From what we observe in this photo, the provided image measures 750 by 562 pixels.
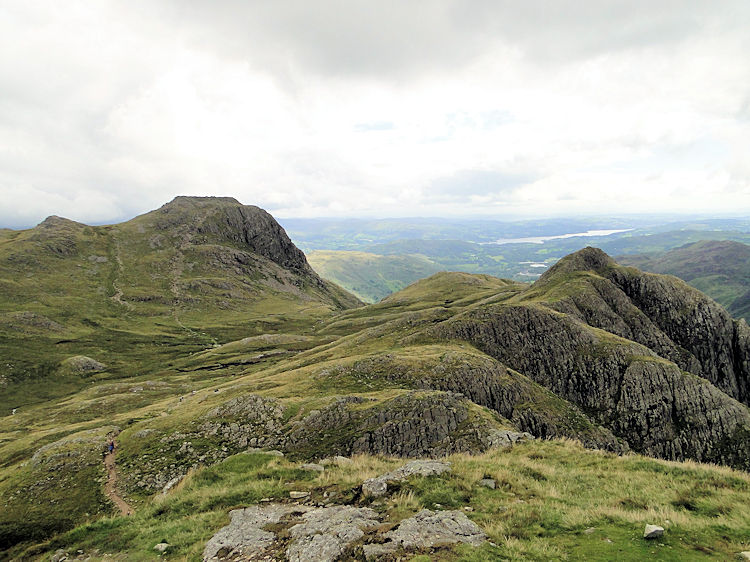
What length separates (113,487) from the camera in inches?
1432

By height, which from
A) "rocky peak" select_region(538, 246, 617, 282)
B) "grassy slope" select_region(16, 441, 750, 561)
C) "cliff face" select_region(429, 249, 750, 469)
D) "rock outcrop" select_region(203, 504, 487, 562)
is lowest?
"cliff face" select_region(429, 249, 750, 469)

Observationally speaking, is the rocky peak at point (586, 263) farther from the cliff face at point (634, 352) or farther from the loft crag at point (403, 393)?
the cliff face at point (634, 352)

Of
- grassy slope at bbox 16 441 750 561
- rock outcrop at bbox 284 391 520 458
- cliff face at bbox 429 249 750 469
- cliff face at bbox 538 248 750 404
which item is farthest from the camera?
cliff face at bbox 538 248 750 404

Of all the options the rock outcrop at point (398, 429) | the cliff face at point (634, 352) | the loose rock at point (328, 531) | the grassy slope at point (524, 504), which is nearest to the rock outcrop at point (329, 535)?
the loose rock at point (328, 531)

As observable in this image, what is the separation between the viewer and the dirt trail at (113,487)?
107 feet

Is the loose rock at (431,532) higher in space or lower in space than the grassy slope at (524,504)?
higher

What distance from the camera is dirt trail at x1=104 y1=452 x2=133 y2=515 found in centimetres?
3258

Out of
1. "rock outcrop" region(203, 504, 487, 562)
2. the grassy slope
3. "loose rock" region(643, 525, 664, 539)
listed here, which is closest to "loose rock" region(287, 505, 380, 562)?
"rock outcrop" region(203, 504, 487, 562)

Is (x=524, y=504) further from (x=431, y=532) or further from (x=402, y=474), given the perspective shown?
(x=402, y=474)

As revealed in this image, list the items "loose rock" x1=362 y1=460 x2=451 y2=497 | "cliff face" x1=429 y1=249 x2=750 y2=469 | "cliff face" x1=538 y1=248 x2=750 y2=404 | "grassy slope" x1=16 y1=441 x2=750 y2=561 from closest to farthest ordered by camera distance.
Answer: "grassy slope" x1=16 y1=441 x2=750 y2=561 → "loose rock" x1=362 y1=460 x2=451 y2=497 → "cliff face" x1=429 y1=249 x2=750 y2=469 → "cliff face" x1=538 y1=248 x2=750 y2=404

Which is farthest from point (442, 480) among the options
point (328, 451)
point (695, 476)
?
point (328, 451)

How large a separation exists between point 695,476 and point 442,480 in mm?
13737

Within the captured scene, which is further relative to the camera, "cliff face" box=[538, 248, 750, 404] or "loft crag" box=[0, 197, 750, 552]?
"cliff face" box=[538, 248, 750, 404]

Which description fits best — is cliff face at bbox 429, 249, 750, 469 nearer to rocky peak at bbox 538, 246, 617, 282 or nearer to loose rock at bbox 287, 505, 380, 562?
rocky peak at bbox 538, 246, 617, 282
